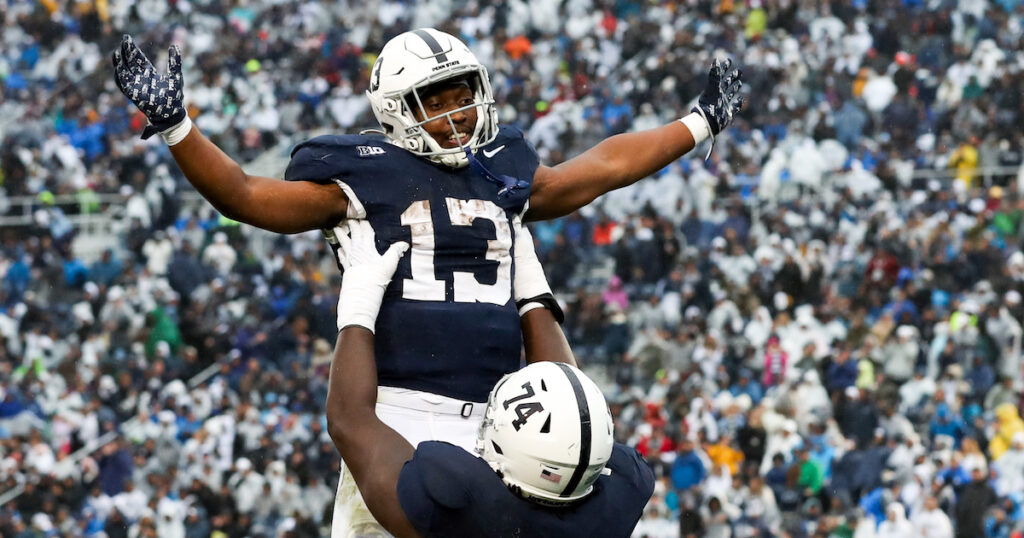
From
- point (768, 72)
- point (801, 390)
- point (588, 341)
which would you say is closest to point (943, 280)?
point (801, 390)

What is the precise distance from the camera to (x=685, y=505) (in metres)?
13.7

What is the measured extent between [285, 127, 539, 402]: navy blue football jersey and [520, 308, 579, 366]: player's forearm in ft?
0.83

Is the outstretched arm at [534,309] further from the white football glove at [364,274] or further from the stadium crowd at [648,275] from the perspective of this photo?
the stadium crowd at [648,275]

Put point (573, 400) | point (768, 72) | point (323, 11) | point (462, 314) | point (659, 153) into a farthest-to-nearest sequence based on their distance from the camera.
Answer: point (323, 11)
point (768, 72)
point (659, 153)
point (462, 314)
point (573, 400)

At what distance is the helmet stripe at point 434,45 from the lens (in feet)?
15.3

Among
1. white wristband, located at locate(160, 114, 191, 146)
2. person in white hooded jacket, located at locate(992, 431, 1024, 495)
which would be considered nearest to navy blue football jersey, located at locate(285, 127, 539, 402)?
white wristband, located at locate(160, 114, 191, 146)

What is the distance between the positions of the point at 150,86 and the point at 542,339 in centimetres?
145

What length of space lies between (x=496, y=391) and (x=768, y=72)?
16549mm

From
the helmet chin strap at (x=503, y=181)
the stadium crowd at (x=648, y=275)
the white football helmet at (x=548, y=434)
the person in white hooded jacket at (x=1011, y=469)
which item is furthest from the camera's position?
the stadium crowd at (x=648, y=275)

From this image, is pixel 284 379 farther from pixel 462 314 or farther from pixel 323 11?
pixel 462 314

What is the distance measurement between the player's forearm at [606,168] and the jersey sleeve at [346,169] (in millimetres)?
564

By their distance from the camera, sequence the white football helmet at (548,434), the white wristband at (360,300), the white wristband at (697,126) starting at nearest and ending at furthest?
the white football helmet at (548,434) → the white wristband at (360,300) → the white wristband at (697,126)

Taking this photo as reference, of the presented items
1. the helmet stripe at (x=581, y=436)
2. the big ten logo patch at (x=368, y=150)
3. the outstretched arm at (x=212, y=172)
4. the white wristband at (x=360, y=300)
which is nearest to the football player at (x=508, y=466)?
the helmet stripe at (x=581, y=436)

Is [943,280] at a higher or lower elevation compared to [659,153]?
lower
